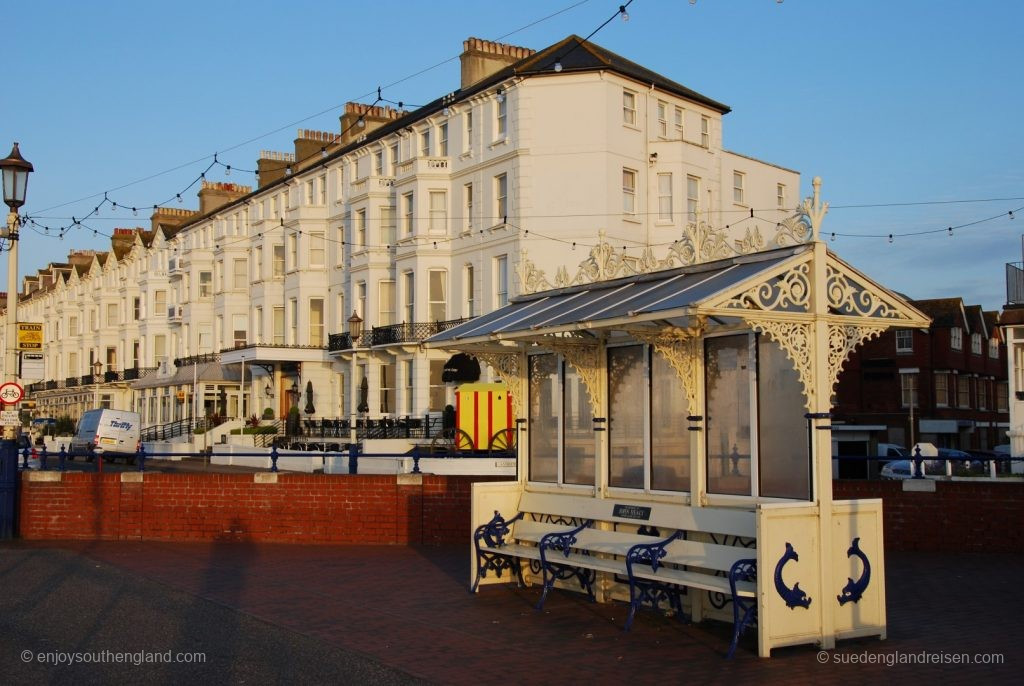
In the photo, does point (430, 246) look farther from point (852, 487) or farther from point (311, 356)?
point (852, 487)

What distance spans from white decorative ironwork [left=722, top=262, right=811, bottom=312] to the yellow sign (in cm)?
1414

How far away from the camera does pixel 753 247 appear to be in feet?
35.4

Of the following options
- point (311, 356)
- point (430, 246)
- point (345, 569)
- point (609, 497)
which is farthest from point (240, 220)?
point (609, 497)

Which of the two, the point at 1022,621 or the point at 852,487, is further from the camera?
the point at 852,487

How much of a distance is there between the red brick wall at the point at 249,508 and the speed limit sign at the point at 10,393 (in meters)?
1.74

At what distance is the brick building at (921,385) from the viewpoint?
2020 inches

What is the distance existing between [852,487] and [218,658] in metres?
10.9

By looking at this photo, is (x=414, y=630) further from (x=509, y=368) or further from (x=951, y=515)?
(x=951, y=515)

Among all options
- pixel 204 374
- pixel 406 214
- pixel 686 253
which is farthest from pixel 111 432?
pixel 686 253

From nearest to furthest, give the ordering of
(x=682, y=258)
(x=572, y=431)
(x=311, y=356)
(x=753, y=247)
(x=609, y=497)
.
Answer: (x=753, y=247)
(x=682, y=258)
(x=609, y=497)
(x=572, y=431)
(x=311, y=356)

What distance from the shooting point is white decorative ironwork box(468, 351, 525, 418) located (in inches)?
553

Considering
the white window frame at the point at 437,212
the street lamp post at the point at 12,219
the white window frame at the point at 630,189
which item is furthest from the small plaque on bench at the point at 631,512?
the white window frame at the point at 437,212

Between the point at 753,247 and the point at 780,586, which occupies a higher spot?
the point at 753,247

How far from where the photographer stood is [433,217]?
41062 mm
